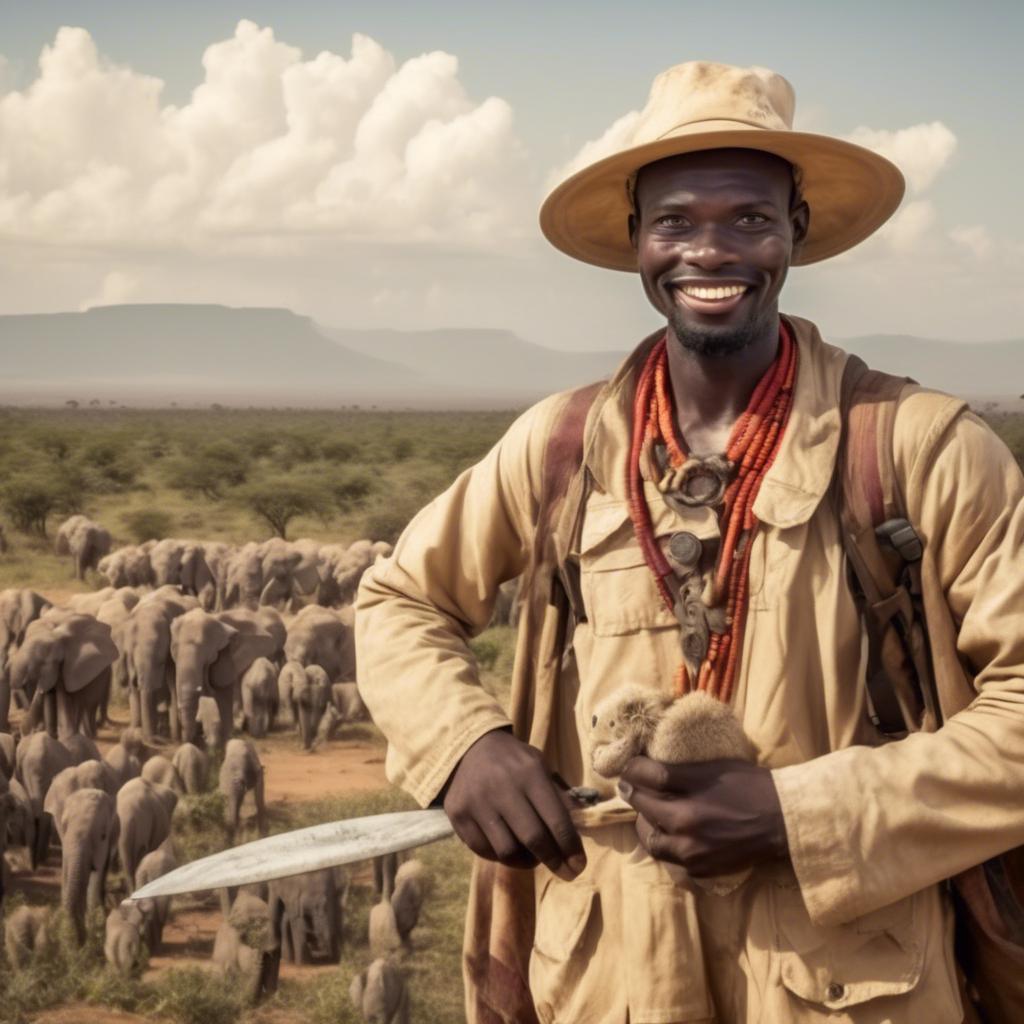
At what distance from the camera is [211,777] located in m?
9.38

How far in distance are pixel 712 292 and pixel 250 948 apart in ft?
16.1

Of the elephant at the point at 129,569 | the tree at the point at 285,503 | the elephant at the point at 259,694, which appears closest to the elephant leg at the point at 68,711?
the elephant at the point at 259,694

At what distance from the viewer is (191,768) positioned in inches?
352

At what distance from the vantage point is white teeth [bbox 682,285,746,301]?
90.9 inches

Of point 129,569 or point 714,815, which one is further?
point 129,569

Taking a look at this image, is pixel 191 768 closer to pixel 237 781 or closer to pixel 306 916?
pixel 237 781

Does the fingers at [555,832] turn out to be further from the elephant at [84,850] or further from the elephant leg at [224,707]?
the elephant leg at [224,707]

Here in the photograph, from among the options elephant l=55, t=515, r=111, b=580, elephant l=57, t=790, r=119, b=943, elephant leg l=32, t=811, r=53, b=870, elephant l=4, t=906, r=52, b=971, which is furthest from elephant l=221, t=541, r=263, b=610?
elephant l=4, t=906, r=52, b=971

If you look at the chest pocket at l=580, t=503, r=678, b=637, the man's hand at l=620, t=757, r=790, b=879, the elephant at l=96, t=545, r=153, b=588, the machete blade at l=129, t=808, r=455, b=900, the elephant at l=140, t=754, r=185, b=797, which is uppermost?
the chest pocket at l=580, t=503, r=678, b=637

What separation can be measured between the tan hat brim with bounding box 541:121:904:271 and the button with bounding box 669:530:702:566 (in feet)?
2.14

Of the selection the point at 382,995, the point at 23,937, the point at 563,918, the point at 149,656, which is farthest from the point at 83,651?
the point at 563,918

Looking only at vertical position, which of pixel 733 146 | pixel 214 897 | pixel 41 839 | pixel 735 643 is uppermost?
pixel 733 146

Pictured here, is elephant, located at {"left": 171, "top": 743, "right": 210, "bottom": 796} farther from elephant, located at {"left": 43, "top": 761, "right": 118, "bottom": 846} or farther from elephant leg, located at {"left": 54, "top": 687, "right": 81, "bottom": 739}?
elephant, located at {"left": 43, "top": 761, "right": 118, "bottom": 846}

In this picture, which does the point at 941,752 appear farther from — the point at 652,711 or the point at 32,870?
the point at 32,870
